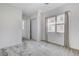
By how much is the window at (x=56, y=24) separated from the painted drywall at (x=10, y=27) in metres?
0.66

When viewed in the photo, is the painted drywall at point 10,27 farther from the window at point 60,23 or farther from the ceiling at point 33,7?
the window at point 60,23

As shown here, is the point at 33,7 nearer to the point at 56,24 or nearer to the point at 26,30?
the point at 26,30

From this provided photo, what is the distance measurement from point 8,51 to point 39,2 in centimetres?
111

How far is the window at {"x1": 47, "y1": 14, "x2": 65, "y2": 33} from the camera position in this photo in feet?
5.67

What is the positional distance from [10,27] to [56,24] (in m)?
0.97

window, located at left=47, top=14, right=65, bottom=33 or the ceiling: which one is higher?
the ceiling

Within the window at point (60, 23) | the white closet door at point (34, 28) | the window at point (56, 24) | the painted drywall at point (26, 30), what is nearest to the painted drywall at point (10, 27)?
the painted drywall at point (26, 30)

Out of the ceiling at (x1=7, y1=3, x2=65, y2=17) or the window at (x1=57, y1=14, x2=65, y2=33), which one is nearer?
the ceiling at (x1=7, y1=3, x2=65, y2=17)

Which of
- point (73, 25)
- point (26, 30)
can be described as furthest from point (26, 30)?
point (73, 25)

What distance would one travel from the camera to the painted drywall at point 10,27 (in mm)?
1643

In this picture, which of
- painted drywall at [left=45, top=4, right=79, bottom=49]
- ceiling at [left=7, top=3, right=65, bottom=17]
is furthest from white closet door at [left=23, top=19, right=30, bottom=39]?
painted drywall at [left=45, top=4, right=79, bottom=49]

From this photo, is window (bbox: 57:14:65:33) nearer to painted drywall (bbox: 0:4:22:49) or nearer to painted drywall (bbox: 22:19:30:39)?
painted drywall (bbox: 22:19:30:39)

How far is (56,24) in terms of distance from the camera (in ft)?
5.93

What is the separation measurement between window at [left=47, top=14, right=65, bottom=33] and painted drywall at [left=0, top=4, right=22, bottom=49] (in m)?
0.66
